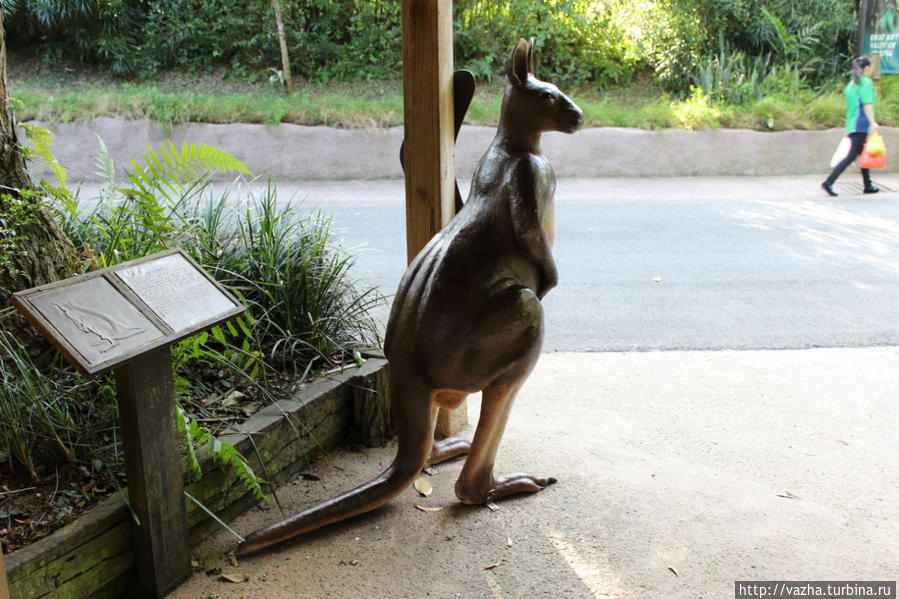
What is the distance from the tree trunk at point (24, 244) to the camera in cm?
309

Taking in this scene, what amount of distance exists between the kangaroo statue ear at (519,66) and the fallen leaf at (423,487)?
1.71m

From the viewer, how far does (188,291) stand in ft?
8.39

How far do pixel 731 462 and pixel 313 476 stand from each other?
6.23 ft

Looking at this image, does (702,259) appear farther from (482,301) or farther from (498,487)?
(482,301)

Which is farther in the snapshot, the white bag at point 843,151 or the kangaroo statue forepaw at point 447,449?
the white bag at point 843,151

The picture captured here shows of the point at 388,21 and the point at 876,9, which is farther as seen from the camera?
the point at 388,21

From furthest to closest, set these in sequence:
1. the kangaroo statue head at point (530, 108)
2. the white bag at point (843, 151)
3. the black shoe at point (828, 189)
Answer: the black shoe at point (828, 189) → the white bag at point (843, 151) → the kangaroo statue head at point (530, 108)

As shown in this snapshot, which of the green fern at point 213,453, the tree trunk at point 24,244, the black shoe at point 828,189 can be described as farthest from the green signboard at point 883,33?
the green fern at point 213,453

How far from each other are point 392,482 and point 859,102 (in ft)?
29.2

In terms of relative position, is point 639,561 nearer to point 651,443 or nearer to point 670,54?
point 651,443

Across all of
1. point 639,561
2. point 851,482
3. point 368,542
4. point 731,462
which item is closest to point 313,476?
point 368,542

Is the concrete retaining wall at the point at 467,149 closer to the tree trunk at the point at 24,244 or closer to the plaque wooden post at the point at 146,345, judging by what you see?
the tree trunk at the point at 24,244

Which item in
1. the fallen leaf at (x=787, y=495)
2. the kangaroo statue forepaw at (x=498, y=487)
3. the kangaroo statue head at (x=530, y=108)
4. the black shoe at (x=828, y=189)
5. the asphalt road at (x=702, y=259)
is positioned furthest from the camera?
the black shoe at (x=828, y=189)

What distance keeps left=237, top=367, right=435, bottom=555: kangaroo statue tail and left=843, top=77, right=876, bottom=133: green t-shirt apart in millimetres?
8702
